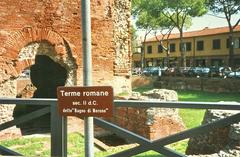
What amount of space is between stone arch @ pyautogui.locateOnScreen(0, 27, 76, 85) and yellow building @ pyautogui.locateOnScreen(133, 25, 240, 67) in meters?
47.2

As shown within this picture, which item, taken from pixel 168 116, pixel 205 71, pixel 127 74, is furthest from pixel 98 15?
pixel 205 71

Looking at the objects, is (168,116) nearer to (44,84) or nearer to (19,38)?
(19,38)

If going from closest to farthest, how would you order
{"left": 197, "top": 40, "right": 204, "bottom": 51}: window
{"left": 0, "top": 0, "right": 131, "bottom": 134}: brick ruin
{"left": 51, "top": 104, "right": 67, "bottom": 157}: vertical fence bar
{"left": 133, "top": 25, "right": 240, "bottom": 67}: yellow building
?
1. {"left": 51, "top": 104, "right": 67, "bottom": 157}: vertical fence bar
2. {"left": 0, "top": 0, "right": 131, "bottom": 134}: brick ruin
3. {"left": 133, "top": 25, "right": 240, "bottom": 67}: yellow building
4. {"left": 197, "top": 40, "right": 204, "bottom": 51}: window

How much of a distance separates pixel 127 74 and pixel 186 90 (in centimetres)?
2033

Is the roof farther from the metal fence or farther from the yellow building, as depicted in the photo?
the metal fence

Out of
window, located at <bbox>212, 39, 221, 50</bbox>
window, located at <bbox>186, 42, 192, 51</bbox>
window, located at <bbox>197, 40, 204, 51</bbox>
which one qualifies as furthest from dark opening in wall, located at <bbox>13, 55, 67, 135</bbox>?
window, located at <bbox>186, 42, 192, 51</bbox>

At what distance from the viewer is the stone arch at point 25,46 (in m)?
12.0

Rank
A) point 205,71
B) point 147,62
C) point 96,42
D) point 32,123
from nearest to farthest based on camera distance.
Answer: point 96,42
point 32,123
point 205,71
point 147,62

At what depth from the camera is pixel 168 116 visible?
41.1ft

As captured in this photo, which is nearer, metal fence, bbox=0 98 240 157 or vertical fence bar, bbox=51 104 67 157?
metal fence, bbox=0 98 240 157

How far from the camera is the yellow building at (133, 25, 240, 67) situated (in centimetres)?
6097

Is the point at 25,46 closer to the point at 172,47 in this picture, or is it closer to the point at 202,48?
the point at 202,48

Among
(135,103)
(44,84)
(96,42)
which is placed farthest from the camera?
(44,84)

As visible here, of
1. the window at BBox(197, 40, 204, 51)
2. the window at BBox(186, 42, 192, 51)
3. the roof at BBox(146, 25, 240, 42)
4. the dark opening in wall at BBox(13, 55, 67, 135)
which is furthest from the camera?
the window at BBox(186, 42, 192, 51)
